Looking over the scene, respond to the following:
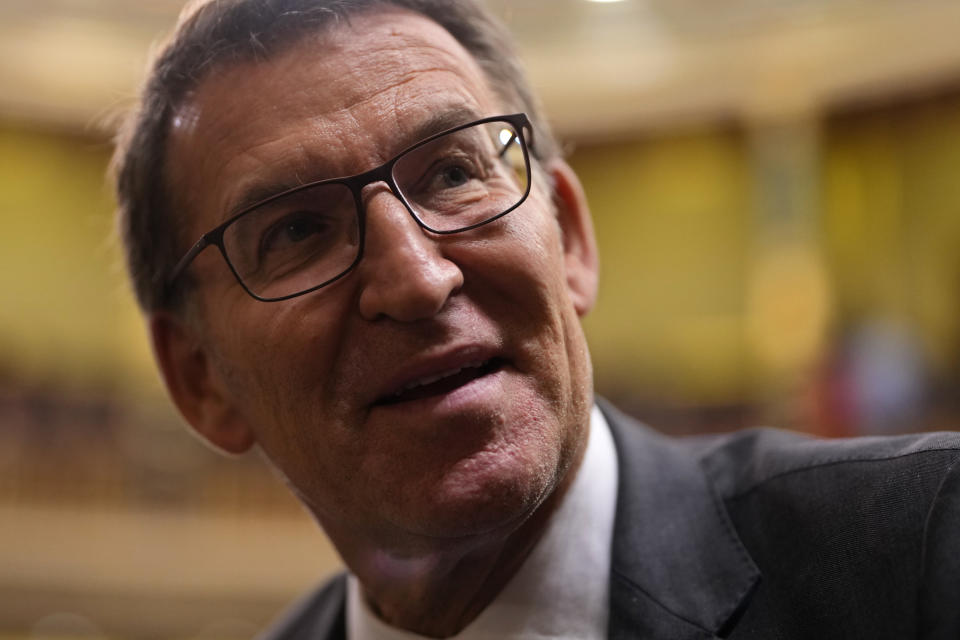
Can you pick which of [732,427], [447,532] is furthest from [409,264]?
[732,427]

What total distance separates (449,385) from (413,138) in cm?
33

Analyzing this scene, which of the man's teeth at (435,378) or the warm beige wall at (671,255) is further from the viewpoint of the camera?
the warm beige wall at (671,255)

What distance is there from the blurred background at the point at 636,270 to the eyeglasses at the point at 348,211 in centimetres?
537

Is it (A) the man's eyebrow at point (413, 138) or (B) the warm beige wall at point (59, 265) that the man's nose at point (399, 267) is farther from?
(B) the warm beige wall at point (59, 265)

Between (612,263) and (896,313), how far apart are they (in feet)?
8.21

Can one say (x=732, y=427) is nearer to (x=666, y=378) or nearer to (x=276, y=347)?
(x=666, y=378)

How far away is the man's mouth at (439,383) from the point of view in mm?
1211

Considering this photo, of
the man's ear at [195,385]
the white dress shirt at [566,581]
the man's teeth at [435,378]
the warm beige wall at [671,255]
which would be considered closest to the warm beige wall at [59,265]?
the warm beige wall at [671,255]

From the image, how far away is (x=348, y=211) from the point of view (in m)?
1.28

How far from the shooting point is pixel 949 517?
1.08 metres

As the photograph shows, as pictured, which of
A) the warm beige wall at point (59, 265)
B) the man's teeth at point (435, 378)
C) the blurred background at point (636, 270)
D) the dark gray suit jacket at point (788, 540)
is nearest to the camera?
the dark gray suit jacket at point (788, 540)

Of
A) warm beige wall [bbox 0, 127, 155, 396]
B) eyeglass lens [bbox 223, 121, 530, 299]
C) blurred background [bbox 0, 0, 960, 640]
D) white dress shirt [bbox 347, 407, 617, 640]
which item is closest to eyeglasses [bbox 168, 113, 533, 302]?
eyeglass lens [bbox 223, 121, 530, 299]

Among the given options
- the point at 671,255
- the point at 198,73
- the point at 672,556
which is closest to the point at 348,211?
the point at 198,73

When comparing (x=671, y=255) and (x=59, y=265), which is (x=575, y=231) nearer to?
(x=671, y=255)
